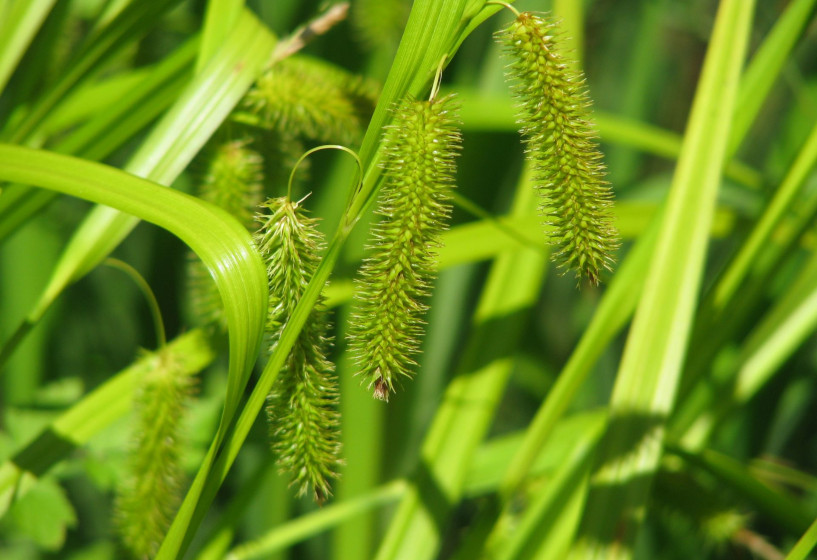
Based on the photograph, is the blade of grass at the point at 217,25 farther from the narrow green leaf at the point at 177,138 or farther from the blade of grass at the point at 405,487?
the blade of grass at the point at 405,487

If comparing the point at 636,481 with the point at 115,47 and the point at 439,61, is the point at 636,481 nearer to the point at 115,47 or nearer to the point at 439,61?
the point at 439,61

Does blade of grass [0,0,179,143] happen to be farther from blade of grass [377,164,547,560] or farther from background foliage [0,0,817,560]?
blade of grass [377,164,547,560]

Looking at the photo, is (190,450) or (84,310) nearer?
(190,450)

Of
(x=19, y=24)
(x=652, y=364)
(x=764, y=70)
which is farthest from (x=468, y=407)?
(x=19, y=24)

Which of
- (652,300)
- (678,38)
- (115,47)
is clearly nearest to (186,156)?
(115,47)

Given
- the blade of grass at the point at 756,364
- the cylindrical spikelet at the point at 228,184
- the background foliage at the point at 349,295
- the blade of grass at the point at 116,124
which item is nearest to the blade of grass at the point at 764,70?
the background foliage at the point at 349,295

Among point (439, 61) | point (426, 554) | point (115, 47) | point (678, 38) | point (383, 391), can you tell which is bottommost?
point (426, 554)
